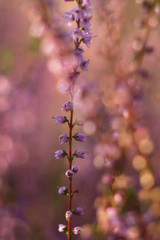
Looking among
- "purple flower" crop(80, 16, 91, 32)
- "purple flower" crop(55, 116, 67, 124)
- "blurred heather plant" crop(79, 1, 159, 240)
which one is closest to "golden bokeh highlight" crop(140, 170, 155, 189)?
"blurred heather plant" crop(79, 1, 159, 240)

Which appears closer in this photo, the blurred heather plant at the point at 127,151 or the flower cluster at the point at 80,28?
the flower cluster at the point at 80,28

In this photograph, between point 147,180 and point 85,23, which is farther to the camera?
point 147,180

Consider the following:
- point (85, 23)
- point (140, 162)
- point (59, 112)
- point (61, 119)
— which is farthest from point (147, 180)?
point (59, 112)

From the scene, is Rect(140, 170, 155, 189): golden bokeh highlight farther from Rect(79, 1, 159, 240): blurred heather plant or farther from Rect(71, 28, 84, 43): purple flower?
Rect(71, 28, 84, 43): purple flower

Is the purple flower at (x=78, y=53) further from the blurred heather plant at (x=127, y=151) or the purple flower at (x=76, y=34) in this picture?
the blurred heather plant at (x=127, y=151)

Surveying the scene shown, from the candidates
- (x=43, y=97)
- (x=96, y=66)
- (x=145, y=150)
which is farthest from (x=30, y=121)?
(x=145, y=150)

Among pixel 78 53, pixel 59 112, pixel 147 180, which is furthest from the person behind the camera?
pixel 59 112

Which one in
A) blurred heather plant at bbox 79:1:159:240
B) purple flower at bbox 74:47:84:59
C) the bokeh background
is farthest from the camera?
the bokeh background

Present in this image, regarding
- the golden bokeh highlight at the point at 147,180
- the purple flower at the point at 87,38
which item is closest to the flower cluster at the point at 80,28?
the purple flower at the point at 87,38

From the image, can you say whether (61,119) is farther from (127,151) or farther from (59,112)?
(59,112)
